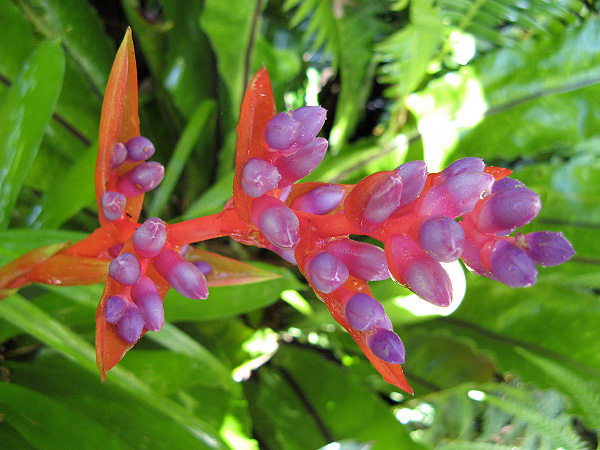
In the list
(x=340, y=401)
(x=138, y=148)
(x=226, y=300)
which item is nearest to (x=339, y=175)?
(x=226, y=300)

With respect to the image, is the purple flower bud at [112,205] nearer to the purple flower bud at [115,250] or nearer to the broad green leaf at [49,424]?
the purple flower bud at [115,250]

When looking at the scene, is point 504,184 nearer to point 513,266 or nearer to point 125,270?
point 513,266

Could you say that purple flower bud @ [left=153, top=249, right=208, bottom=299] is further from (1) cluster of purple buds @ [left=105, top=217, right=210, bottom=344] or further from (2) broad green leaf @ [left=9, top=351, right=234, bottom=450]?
(2) broad green leaf @ [left=9, top=351, right=234, bottom=450]

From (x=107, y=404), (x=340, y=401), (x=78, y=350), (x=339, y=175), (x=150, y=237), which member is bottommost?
(x=340, y=401)

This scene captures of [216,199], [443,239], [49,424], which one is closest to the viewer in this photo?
[443,239]

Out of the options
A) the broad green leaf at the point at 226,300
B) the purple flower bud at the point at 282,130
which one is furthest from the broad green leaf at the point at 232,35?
the purple flower bud at the point at 282,130

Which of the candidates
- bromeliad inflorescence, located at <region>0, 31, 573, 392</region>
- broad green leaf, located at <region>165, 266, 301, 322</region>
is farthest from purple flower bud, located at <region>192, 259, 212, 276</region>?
broad green leaf, located at <region>165, 266, 301, 322</region>

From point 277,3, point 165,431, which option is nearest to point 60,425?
point 165,431
